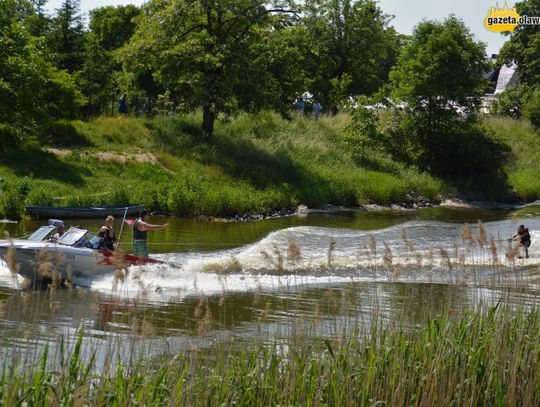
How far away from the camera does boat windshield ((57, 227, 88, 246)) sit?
795 inches

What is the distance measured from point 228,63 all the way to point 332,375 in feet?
113

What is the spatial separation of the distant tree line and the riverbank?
5.28 ft

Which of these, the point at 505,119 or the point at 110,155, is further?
the point at 505,119

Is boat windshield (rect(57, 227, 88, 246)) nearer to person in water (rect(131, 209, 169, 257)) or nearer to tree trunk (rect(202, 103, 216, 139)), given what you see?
person in water (rect(131, 209, 169, 257))

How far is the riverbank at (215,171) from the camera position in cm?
3512

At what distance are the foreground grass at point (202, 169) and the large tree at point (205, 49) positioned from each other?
8.55 ft

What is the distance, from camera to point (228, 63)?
139 ft

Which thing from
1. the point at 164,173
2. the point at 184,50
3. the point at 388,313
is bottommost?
the point at 388,313

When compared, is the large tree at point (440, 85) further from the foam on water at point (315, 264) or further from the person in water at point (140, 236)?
the person in water at point (140, 236)

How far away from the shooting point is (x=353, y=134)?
51.8 meters

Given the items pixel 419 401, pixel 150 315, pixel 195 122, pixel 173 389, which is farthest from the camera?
pixel 195 122

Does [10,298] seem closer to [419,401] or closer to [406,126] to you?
[419,401]

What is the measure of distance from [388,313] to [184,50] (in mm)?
27582

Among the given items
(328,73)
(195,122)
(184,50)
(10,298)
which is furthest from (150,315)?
(328,73)
